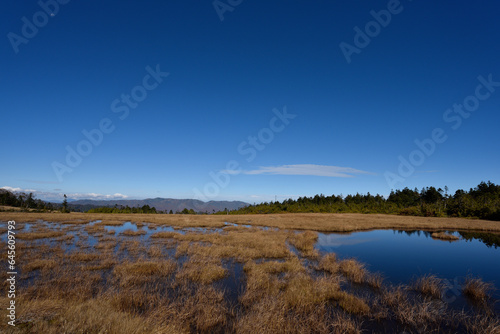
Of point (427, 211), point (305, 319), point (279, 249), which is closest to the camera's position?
point (305, 319)

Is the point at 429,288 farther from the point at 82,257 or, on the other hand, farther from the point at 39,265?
the point at 39,265

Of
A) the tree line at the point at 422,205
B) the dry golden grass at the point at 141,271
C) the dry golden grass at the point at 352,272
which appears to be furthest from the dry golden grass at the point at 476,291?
the tree line at the point at 422,205

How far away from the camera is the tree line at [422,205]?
68.6m

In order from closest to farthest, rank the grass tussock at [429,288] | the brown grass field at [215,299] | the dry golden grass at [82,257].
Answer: the brown grass field at [215,299] < the grass tussock at [429,288] < the dry golden grass at [82,257]

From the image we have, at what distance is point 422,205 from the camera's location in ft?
269

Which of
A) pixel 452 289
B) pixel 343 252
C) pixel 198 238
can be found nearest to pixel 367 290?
pixel 452 289

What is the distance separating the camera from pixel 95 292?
1045 centimetres

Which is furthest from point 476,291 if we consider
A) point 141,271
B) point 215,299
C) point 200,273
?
point 141,271

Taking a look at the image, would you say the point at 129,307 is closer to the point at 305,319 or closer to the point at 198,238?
the point at 305,319

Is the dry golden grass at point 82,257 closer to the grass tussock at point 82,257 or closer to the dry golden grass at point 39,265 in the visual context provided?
the grass tussock at point 82,257

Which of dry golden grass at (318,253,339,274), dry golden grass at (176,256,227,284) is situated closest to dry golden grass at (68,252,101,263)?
dry golden grass at (176,256,227,284)

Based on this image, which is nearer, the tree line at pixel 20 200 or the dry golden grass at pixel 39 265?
the dry golden grass at pixel 39 265

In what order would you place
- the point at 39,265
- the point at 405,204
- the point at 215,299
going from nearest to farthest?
the point at 215,299
the point at 39,265
the point at 405,204

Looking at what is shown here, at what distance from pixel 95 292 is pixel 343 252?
71.6 feet
